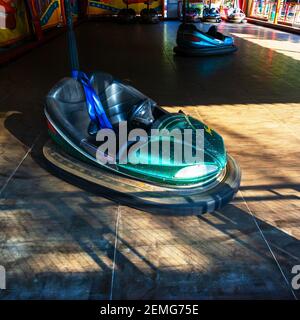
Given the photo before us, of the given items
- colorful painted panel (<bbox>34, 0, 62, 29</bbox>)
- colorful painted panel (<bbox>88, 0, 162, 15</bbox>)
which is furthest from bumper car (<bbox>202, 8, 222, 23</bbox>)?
colorful painted panel (<bbox>34, 0, 62, 29</bbox>)

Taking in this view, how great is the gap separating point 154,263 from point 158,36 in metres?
9.05

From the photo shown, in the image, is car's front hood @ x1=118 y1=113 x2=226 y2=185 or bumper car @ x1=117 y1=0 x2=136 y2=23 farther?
bumper car @ x1=117 y1=0 x2=136 y2=23

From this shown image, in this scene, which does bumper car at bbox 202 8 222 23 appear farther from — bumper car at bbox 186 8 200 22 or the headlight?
the headlight

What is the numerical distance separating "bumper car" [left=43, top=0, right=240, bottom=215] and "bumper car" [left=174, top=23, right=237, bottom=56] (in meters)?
4.47

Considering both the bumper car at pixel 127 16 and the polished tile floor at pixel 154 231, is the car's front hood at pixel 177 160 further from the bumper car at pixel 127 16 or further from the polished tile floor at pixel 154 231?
the bumper car at pixel 127 16

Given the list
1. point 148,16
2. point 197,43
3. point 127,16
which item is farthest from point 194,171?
point 127,16

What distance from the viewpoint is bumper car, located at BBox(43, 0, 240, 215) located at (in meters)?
2.02

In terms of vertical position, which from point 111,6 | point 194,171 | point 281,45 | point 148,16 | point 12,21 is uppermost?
point 12,21

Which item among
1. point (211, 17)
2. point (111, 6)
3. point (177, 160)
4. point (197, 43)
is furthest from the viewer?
point (111, 6)

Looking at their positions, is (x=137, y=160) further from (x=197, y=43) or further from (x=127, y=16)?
(x=127, y=16)

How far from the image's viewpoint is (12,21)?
7.18m

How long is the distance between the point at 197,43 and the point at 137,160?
17.2 ft

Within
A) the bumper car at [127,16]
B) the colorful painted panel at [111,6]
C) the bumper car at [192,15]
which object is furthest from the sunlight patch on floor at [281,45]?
the colorful painted panel at [111,6]
